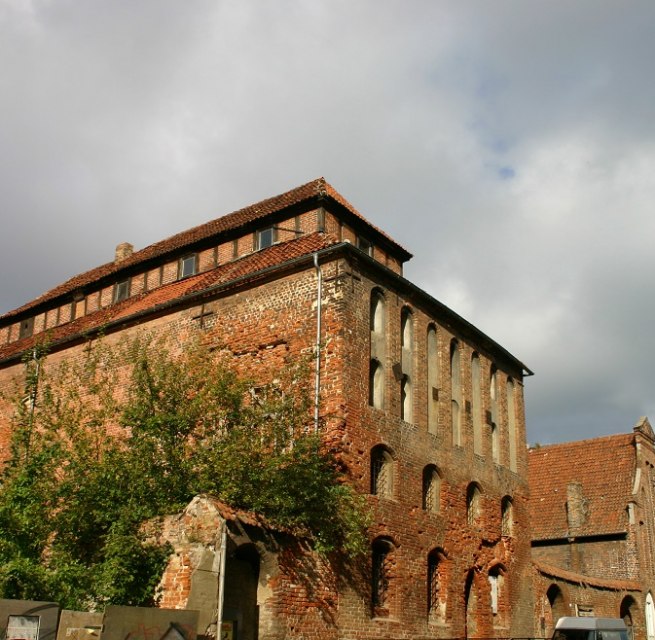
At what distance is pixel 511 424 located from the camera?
2677 centimetres

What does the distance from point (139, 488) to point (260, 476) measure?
233cm

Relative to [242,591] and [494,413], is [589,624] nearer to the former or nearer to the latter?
[494,413]

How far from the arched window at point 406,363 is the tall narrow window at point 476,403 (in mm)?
3336

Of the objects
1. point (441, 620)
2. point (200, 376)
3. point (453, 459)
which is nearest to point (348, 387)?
point (200, 376)

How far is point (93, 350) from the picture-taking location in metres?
25.7

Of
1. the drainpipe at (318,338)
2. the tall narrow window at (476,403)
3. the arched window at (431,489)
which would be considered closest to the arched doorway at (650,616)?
the tall narrow window at (476,403)

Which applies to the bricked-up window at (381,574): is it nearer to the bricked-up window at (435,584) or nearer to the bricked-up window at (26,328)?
the bricked-up window at (435,584)

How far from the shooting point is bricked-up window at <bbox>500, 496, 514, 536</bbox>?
2514 cm

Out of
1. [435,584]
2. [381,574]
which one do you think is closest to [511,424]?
[435,584]

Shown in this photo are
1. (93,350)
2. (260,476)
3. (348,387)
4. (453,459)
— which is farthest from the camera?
(93,350)

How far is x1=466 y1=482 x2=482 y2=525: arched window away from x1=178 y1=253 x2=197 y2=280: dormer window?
34.3ft

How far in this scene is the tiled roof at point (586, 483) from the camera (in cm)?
3391

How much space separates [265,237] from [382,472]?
8164 mm

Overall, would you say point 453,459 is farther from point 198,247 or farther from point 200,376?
point 198,247
